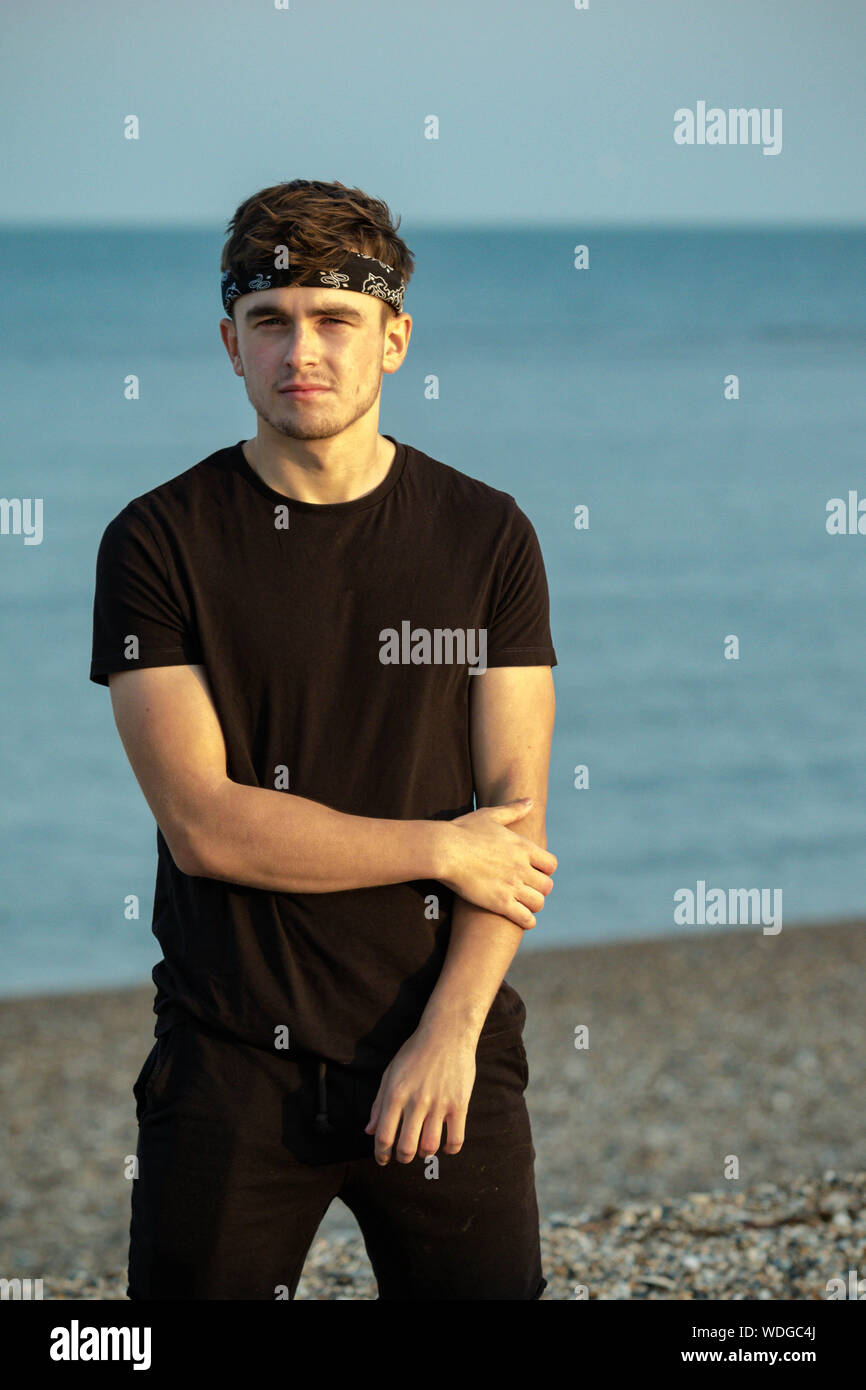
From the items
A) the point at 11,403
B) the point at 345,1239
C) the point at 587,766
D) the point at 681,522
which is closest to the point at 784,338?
the point at 11,403

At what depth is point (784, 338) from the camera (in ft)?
175

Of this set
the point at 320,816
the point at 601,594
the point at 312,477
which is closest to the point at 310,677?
the point at 320,816

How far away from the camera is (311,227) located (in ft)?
9.01

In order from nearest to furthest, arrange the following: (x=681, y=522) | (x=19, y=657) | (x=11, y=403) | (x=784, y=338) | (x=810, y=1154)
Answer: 1. (x=810, y=1154)
2. (x=19, y=657)
3. (x=681, y=522)
4. (x=11, y=403)
5. (x=784, y=338)

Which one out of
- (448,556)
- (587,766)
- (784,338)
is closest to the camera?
(448,556)

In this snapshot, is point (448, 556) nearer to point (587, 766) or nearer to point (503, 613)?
point (503, 613)

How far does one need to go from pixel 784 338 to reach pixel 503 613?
176 ft

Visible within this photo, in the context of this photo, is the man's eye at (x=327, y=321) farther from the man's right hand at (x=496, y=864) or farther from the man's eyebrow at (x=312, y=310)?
the man's right hand at (x=496, y=864)

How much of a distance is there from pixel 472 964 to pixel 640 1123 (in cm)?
455

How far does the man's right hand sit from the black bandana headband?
39.6 inches

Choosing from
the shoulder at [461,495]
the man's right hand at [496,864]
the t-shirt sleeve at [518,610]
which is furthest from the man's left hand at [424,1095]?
the shoulder at [461,495]

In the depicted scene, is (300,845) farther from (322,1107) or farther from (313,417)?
(313,417)

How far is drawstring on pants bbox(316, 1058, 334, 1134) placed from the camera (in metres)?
2.71

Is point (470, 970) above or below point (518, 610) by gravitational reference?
below
